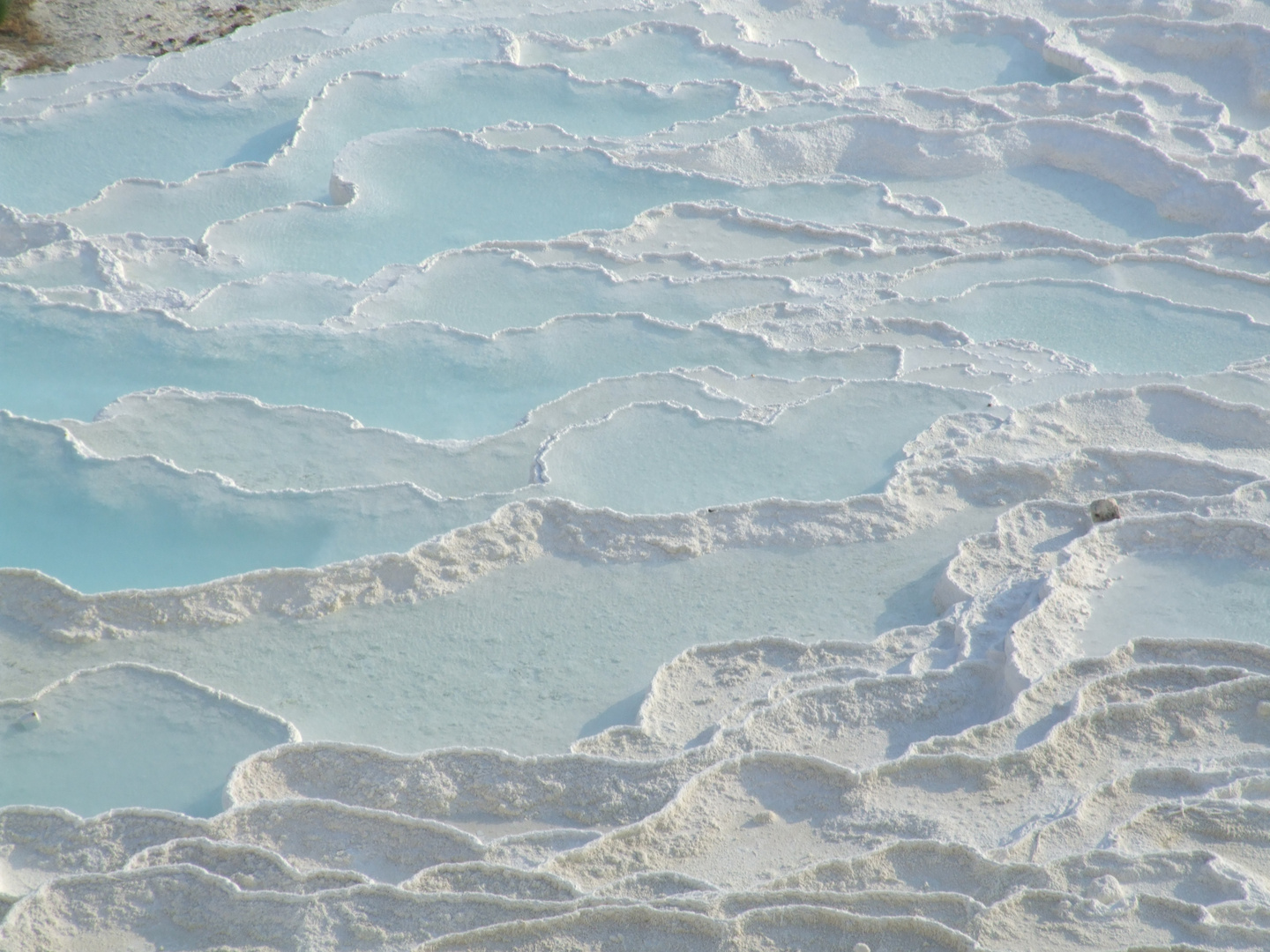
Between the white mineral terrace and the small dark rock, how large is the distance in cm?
2

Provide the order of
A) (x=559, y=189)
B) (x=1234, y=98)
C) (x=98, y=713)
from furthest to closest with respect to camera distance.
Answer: (x=1234, y=98) < (x=559, y=189) < (x=98, y=713)

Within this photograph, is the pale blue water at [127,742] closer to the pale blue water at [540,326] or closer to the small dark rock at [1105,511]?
the pale blue water at [540,326]

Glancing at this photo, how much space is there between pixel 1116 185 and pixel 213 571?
329 centimetres

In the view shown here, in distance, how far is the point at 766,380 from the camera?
3.39 meters

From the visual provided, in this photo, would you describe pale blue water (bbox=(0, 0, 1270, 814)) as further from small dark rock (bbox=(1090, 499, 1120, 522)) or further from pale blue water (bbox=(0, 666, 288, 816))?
small dark rock (bbox=(1090, 499, 1120, 522))

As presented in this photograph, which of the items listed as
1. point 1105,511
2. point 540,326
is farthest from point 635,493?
point 1105,511

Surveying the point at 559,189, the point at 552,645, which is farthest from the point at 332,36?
the point at 552,645

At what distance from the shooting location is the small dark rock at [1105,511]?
9.04ft

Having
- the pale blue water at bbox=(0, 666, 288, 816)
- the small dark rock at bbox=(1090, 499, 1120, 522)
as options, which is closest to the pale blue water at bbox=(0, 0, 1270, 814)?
the pale blue water at bbox=(0, 666, 288, 816)

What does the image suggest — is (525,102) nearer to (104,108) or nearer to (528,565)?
(104,108)

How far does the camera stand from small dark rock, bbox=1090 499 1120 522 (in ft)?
9.04

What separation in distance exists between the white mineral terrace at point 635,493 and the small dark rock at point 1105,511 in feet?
0.07

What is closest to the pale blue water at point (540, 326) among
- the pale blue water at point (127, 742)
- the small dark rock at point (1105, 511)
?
the pale blue water at point (127, 742)

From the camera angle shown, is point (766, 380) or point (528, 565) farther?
point (766, 380)
